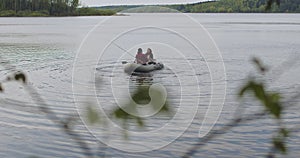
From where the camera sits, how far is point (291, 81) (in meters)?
16.3

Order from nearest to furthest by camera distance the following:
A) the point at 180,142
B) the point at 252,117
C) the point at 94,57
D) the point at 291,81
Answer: the point at 252,117 → the point at 180,142 → the point at 291,81 → the point at 94,57

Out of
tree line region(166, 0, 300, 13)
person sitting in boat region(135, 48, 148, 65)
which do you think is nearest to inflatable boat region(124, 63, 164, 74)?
person sitting in boat region(135, 48, 148, 65)

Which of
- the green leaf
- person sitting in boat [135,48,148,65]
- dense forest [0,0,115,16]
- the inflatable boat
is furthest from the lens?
person sitting in boat [135,48,148,65]

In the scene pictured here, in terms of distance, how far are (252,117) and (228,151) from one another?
284 inches

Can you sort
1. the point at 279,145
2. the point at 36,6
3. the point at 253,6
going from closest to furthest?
the point at 279,145 → the point at 253,6 → the point at 36,6

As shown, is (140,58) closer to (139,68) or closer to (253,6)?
(139,68)

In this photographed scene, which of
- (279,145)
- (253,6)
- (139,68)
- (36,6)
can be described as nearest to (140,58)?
(139,68)

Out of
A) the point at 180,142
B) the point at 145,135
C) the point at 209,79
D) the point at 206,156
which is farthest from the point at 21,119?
the point at 209,79

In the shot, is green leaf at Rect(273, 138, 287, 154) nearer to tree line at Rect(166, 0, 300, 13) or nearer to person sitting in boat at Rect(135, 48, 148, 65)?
tree line at Rect(166, 0, 300, 13)

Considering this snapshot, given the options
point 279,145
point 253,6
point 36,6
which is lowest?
point 36,6

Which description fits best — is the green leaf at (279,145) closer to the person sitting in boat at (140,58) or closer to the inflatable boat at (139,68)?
the inflatable boat at (139,68)

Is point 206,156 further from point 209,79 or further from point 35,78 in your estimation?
point 35,78

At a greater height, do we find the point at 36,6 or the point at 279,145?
the point at 279,145

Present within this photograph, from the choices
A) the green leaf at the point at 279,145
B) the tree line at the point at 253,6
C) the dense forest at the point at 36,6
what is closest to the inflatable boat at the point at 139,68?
the dense forest at the point at 36,6
